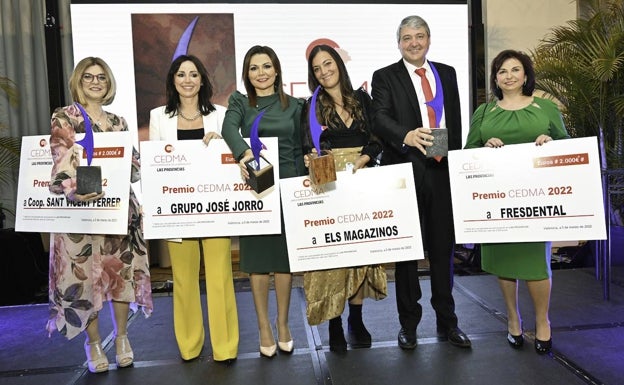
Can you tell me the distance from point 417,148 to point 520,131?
1.69 ft

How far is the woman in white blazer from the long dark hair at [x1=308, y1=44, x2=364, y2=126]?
0.51 meters

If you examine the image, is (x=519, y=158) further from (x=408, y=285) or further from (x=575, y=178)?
(x=408, y=285)

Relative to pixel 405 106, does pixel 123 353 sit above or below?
below

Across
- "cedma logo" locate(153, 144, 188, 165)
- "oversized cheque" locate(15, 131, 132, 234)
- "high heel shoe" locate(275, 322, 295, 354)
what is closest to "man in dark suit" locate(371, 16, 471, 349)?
"high heel shoe" locate(275, 322, 295, 354)

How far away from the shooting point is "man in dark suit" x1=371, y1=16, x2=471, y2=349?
8.63 ft

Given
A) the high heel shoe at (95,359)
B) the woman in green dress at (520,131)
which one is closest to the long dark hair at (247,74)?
the woman in green dress at (520,131)

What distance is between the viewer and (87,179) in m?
2.38

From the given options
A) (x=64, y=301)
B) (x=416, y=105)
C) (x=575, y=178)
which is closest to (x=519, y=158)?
(x=575, y=178)

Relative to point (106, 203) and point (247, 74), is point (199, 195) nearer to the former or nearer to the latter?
point (106, 203)

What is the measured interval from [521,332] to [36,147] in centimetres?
290

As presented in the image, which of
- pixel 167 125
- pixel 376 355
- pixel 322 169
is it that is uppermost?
pixel 167 125

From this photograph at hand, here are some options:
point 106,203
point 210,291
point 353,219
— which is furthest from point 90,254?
point 353,219

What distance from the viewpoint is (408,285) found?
2719 mm

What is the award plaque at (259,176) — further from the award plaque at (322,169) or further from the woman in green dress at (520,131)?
the woman in green dress at (520,131)
